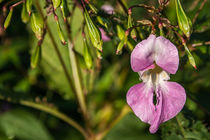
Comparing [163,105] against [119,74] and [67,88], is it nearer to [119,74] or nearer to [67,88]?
[67,88]

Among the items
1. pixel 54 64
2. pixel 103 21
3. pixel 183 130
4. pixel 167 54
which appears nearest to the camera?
pixel 167 54

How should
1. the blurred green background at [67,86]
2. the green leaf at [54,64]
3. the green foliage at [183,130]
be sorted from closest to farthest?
1. the green foliage at [183,130]
2. the blurred green background at [67,86]
3. the green leaf at [54,64]

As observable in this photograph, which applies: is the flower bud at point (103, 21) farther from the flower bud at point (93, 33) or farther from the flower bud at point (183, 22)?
A: the flower bud at point (183, 22)

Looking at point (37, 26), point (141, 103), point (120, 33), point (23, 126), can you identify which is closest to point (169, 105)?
point (141, 103)

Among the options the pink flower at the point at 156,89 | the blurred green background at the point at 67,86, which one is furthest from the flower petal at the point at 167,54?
the blurred green background at the point at 67,86

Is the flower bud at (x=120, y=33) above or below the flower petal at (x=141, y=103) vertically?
above

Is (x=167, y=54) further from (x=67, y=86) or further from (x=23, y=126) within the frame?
(x=23, y=126)

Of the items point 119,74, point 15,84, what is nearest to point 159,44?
point 119,74
